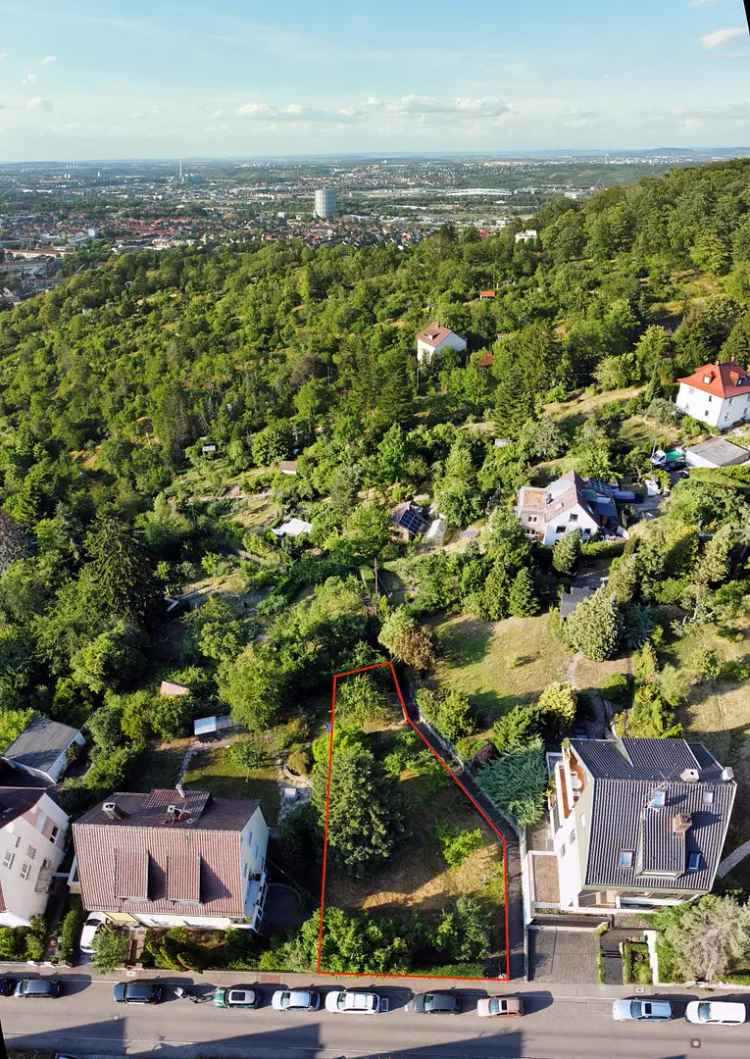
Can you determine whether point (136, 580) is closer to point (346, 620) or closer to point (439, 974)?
point (346, 620)

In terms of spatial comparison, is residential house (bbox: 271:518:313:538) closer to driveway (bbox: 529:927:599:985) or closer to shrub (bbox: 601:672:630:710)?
shrub (bbox: 601:672:630:710)

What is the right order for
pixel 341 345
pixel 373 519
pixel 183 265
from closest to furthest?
pixel 373 519 → pixel 341 345 → pixel 183 265

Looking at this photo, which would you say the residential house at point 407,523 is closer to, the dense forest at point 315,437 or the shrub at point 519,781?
the dense forest at point 315,437

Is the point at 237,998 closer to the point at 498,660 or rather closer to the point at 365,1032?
the point at 365,1032

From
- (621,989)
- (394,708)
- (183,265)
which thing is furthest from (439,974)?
(183,265)

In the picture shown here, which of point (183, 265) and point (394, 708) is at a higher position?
point (183, 265)

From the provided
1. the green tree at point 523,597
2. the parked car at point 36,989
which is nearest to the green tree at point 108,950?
the parked car at point 36,989
